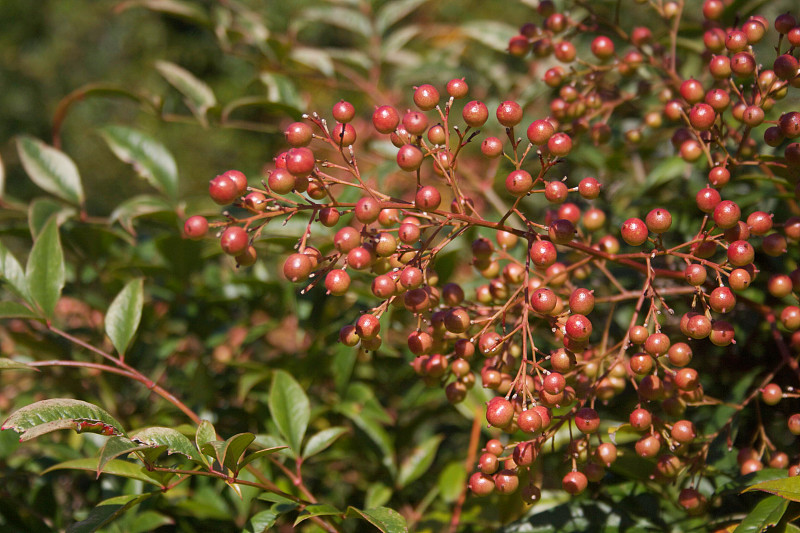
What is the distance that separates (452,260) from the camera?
129 cm

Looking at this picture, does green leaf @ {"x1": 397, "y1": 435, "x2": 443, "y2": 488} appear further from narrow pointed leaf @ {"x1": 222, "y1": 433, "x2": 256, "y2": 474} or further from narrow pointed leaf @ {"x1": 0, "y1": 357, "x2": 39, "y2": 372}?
narrow pointed leaf @ {"x1": 0, "y1": 357, "x2": 39, "y2": 372}

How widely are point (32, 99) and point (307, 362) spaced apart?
16.7 feet

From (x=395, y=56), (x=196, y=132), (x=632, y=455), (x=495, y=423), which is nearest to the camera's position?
(x=495, y=423)

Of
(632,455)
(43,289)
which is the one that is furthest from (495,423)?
(43,289)

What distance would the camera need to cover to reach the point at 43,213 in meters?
1.29

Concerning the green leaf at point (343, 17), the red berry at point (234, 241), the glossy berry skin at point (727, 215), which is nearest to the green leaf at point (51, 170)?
the green leaf at point (343, 17)

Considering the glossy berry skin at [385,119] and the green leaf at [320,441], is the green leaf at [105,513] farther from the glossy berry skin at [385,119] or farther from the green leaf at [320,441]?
the glossy berry skin at [385,119]

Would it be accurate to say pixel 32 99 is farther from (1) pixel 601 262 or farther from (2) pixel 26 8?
(1) pixel 601 262

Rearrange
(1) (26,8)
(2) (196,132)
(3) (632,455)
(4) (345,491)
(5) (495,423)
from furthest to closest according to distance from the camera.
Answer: (1) (26,8)
(2) (196,132)
(4) (345,491)
(3) (632,455)
(5) (495,423)

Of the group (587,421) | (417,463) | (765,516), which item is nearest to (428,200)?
(587,421)

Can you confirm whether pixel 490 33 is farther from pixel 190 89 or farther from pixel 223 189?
pixel 223 189

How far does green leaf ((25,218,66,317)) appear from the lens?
3.42 ft

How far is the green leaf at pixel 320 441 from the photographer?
102cm

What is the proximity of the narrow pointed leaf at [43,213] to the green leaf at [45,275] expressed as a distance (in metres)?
0.14
